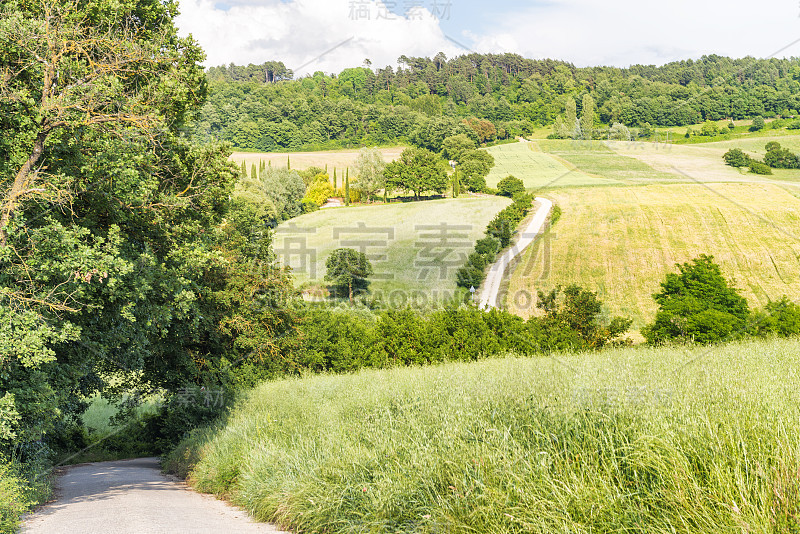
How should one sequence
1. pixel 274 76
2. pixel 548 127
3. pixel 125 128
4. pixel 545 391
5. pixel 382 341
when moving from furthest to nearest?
pixel 274 76 → pixel 548 127 → pixel 382 341 → pixel 125 128 → pixel 545 391

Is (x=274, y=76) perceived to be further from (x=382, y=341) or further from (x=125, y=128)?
(x=125, y=128)

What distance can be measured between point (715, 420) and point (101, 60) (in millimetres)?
11316

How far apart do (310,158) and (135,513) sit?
358 feet

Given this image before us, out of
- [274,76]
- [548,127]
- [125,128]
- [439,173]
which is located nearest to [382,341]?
[125,128]

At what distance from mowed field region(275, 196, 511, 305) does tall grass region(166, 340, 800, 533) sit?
128ft

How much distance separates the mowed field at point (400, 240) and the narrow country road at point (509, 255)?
3259mm

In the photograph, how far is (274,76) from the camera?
169 metres

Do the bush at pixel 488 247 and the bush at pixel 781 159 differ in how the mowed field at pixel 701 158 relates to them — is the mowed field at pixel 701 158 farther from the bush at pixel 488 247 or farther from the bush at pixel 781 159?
the bush at pixel 488 247

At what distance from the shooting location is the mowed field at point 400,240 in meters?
53.5

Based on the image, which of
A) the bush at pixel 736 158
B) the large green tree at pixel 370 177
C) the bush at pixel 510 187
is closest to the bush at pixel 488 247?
the bush at pixel 510 187

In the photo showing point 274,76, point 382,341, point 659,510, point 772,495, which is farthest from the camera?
point 274,76

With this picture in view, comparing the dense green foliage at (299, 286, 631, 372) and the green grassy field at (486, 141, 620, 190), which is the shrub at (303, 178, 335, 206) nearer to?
the green grassy field at (486, 141, 620, 190)

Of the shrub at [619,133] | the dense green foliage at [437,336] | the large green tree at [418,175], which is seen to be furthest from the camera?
the shrub at [619,133]

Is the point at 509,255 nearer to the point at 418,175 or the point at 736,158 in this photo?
the point at 418,175
